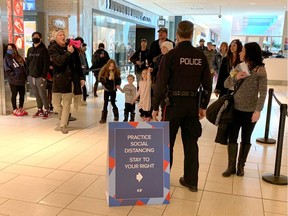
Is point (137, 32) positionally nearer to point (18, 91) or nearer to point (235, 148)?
point (18, 91)

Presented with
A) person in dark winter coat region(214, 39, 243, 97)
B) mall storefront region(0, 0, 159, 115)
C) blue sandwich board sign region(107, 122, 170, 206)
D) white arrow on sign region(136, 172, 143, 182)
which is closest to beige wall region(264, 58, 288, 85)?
mall storefront region(0, 0, 159, 115)

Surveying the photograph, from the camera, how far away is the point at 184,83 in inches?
121

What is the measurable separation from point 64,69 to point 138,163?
275cm

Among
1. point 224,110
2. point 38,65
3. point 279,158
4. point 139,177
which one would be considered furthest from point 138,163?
point 38,65

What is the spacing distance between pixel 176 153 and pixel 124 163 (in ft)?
5.55

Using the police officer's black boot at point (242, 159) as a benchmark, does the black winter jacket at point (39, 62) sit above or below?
above

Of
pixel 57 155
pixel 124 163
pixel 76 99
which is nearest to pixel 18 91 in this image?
pixel 76 99

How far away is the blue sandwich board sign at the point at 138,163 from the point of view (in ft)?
9.55

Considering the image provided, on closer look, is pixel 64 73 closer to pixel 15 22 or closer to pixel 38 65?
pixel 38 65

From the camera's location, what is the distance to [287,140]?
5488mm

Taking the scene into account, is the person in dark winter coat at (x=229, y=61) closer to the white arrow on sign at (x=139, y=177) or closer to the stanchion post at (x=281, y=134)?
the stanchion post at (x=281, y=134)

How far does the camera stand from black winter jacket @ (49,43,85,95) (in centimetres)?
500

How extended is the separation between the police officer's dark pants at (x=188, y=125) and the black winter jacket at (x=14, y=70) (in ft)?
14.0

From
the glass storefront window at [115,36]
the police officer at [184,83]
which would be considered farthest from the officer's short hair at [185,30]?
the glass storefront window at [115,36]
